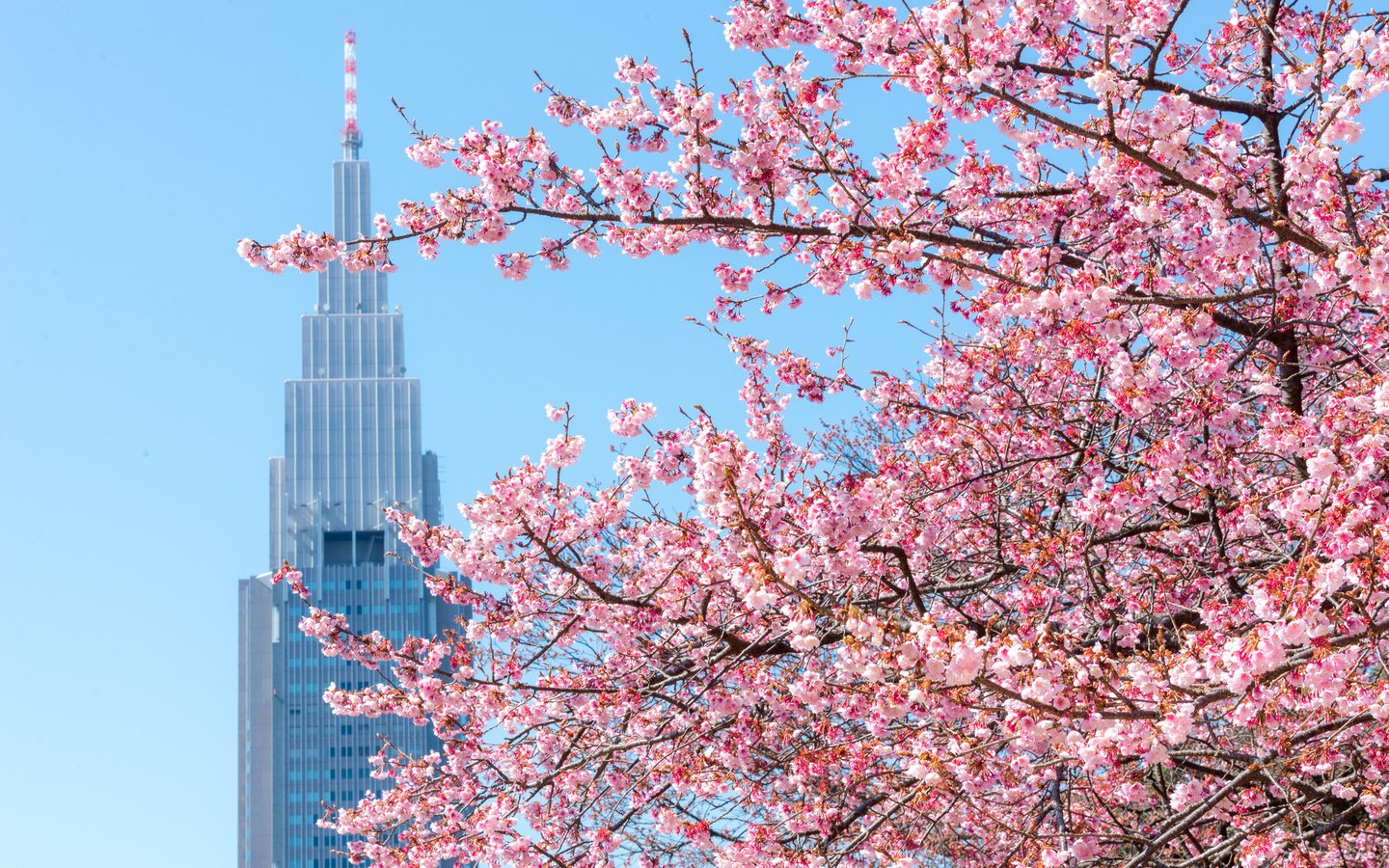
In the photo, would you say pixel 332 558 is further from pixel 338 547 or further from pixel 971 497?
pixel 971 497

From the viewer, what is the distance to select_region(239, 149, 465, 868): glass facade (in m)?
120

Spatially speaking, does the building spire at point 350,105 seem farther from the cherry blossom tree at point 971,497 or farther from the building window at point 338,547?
the cherry blossom tree at point 971,497

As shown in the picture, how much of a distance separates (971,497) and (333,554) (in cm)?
12440

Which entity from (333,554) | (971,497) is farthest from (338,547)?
(971,497)

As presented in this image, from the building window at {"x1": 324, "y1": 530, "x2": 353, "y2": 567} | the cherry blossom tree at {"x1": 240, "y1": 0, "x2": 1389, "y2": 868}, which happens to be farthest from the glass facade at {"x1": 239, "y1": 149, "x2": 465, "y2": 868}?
the cherry blossom tree at {"x1": 240, "y1": 0, "x2": 1389, "y2": 868}

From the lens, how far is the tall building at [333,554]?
120312 mm

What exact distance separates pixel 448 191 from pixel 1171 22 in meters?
3.34

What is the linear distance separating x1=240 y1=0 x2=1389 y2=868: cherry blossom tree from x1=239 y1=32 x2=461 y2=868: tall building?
104 meters

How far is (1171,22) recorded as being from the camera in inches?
273

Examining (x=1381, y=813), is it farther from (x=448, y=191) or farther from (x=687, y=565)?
(x=448, y=191)

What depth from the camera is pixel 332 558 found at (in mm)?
127750

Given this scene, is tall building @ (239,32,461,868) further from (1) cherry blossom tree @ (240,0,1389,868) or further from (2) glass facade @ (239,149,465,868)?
(1) cherry blossom tree @ (240,0,1389,868)

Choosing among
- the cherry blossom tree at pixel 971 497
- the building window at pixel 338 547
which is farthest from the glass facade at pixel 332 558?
the cherry blossom tree at pixel 971 497

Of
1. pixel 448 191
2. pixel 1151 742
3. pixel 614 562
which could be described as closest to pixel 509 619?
pixel 614 562
